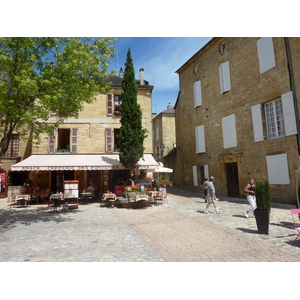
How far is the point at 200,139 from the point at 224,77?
4783 mm

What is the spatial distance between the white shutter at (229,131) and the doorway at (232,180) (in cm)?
141

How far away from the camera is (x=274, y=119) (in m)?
11.3

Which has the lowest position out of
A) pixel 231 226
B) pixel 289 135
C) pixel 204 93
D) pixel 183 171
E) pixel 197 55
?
pixel 231 226

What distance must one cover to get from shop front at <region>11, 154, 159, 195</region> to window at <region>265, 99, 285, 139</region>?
6.48 metres

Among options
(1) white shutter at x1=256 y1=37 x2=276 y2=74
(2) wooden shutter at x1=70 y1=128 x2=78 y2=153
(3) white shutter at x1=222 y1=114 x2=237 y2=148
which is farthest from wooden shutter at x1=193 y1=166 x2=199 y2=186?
(2) wooden shutter at x1=70 y1=128 x2=78 y2=153

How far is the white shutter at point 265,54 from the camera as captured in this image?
11164mm

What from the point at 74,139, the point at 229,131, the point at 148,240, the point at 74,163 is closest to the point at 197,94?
A: the point at 229,131

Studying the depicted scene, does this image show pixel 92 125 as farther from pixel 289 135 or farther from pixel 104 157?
pixel 289 135

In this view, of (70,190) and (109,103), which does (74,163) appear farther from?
(109,103)

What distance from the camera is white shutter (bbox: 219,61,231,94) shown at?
46.5ft

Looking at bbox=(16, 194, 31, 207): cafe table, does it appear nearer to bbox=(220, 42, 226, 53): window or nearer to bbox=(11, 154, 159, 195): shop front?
bbox=(11, 154, 159, 195): shop front

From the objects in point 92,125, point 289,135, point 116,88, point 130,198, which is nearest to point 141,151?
point 130,198

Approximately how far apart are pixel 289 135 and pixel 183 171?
10.6m
